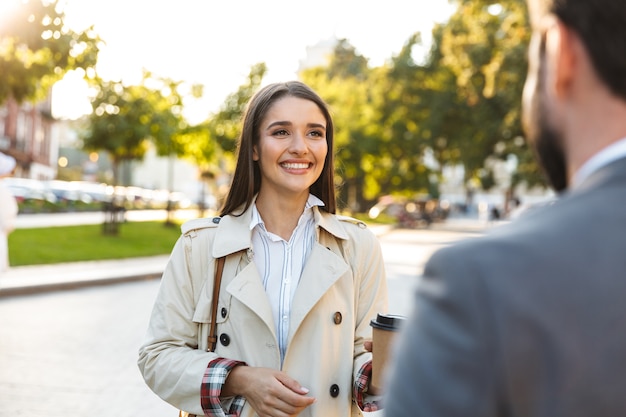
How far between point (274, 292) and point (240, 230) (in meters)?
0.24

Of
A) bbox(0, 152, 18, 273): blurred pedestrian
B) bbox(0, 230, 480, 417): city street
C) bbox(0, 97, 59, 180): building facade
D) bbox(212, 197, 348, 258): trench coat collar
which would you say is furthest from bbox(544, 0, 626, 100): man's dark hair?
bbox(0, 97, 59, 180): building facade

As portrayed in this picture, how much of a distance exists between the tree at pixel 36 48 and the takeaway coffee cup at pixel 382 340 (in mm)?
13094

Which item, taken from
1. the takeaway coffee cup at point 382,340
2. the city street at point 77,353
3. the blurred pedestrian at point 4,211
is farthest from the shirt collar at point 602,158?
the blurred pedestrian at point 4,211

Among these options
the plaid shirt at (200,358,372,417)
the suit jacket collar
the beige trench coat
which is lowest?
the plaid shirt at (200,358,372,417)

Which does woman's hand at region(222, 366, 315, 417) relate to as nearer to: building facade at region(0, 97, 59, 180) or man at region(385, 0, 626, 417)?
man at region(385, 0, 626, 417)

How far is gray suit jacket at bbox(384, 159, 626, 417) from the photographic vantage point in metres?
0.95

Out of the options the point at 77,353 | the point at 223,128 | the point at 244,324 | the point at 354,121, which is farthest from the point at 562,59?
the point at 354,121

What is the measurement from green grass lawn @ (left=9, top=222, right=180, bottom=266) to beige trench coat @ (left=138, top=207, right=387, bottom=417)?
46.2 feet

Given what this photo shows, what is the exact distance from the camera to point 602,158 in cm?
105

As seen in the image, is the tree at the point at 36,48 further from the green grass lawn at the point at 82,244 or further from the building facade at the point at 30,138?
the building facade at the point at 30,138

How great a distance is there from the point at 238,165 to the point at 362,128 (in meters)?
44.2

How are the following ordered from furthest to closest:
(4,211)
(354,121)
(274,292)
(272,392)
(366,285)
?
(354,121) → (4,211) → (366,285) → (274,292) → (272,392)

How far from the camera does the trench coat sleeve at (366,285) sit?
2730 mm

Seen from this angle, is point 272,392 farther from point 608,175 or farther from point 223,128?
point 223,128
